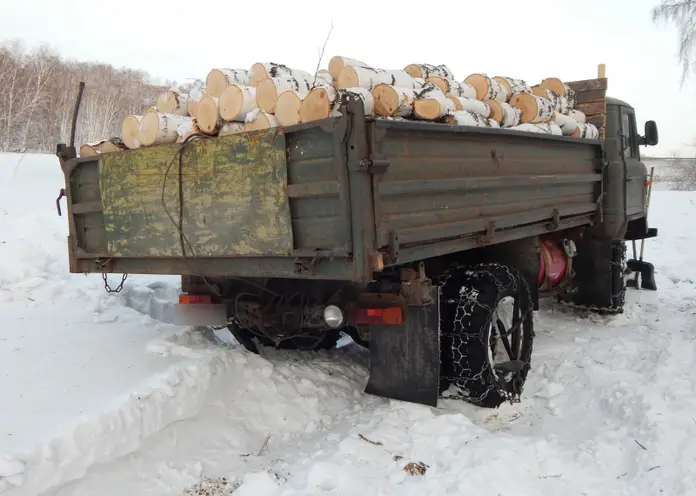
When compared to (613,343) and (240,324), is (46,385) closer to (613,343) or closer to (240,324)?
(240,324)

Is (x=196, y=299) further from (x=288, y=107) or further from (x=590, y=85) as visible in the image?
(x=590, y=85)

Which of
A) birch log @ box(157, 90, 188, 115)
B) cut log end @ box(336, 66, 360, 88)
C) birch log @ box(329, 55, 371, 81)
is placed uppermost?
birch log @ box(329, 55, 371, 81)

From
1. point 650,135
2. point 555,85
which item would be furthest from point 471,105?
point 650,135

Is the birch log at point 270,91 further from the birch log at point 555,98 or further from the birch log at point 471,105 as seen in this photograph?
the birch log at point 555,98

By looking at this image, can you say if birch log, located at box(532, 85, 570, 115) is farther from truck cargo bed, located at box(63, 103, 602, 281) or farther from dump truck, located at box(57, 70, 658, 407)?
truck cargo bed, located at box(63, 103, 602, 281)

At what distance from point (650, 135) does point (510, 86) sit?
102 inches

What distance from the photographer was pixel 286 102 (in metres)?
3.36

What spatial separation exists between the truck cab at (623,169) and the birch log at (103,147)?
4.70 m

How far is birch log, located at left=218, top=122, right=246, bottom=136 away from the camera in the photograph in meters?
3.48

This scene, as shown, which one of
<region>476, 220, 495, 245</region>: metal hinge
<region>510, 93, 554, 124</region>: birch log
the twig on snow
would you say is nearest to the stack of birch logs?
<region>510, 93, 554, 124</region>: birch log

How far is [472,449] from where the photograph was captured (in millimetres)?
3248

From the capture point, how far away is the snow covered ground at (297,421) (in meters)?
2.93

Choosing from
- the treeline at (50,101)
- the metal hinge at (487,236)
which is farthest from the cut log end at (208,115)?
the treeline at (50,101)

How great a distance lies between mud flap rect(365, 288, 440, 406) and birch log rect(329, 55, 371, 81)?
163cm
